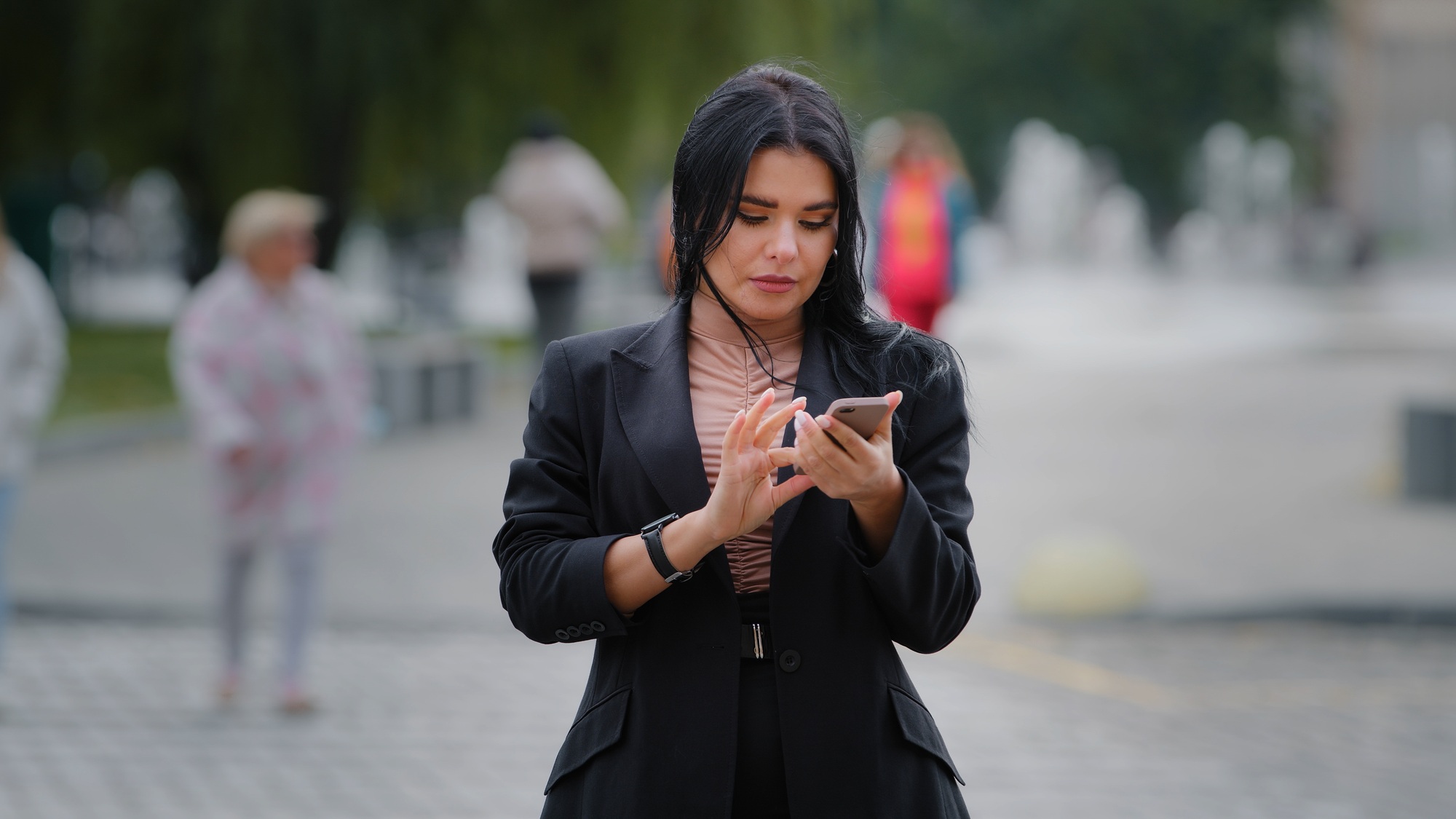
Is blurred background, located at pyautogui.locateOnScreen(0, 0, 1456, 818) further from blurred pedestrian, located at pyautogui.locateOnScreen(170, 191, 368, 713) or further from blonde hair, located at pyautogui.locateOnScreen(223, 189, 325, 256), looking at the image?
blonde hair, located at pyautogui.locateOnScreen(223, 189, 325, 256)

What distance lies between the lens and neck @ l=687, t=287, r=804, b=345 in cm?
251

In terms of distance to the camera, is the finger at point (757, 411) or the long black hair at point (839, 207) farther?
the long black hair at point (839, 207)

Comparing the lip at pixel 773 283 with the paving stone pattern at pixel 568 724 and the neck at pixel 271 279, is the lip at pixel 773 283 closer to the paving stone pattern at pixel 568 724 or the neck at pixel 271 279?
the paving stone pattern at pixel 568 724

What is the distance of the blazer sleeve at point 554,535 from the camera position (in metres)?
2.38

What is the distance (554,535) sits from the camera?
2.46 m

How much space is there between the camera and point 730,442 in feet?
7.25

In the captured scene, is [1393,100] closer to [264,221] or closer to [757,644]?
[264,221]

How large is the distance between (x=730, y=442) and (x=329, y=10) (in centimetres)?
1402

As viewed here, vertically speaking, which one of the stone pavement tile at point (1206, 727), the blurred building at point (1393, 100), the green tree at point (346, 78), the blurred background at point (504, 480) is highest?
the blurred building at point (1393, 100)

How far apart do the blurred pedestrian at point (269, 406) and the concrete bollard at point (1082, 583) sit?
3.12 metres

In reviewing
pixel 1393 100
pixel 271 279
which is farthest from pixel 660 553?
pixel 1393 100

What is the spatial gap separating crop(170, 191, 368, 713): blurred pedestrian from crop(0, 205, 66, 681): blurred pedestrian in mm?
484

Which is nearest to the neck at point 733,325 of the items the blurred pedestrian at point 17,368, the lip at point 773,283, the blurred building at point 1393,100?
the lip at point 773,283

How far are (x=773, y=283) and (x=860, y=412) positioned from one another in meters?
0.33
